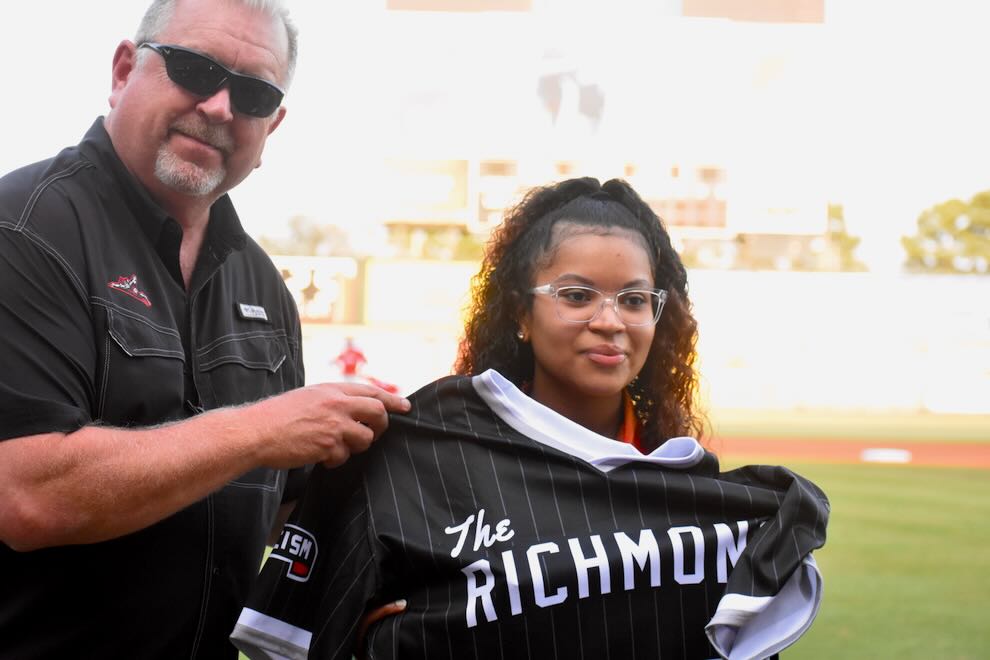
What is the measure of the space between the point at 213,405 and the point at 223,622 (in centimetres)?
47

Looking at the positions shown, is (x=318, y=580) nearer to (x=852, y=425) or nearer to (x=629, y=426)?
(x=629, y=426)

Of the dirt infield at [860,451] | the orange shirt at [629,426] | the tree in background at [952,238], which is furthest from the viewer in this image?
Answer: the tree in background at [952,238]

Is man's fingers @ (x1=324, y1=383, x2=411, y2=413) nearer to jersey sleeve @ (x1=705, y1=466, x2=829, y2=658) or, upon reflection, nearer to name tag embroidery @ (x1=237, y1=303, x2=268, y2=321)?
name tag embroidery @ (x1=237, y1=303, x2=268, y2=321)

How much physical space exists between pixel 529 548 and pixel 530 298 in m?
0.58

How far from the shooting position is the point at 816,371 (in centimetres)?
2852

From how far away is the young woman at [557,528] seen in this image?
1916mm

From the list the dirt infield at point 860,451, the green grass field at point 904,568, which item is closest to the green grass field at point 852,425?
the dirt infield at point 860,451

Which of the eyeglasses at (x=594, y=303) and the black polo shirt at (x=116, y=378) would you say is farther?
the eyeglasses at (x=594, y=303)

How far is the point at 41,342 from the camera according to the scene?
201 cm

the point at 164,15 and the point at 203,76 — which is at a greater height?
the point at 164,15

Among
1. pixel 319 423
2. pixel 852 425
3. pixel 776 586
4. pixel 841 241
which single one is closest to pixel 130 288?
pixel 319 423

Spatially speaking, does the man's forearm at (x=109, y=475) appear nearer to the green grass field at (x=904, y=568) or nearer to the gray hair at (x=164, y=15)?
the gray hair at (x=164, y=15)

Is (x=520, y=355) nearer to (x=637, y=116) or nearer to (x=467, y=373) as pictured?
(x=467, y=373)

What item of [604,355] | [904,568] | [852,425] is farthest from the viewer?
[852,425]
